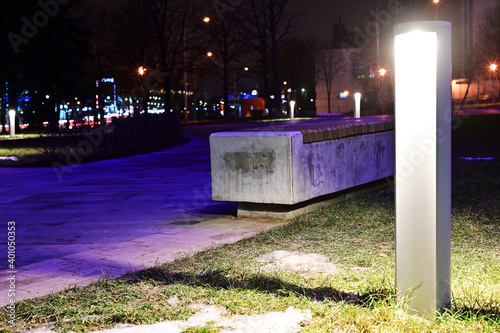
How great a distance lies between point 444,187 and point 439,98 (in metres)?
0.51

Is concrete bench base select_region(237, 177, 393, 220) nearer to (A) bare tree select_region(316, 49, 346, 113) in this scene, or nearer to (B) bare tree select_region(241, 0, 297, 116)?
(B) bare tree select_region(241, 0, 297, 116)

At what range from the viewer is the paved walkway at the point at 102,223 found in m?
5.52

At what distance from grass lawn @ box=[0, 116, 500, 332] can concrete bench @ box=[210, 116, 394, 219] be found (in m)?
0.66

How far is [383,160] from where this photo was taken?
1016cm

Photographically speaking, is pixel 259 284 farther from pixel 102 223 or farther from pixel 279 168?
pixel 102 223

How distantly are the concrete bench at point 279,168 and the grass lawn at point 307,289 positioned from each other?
26.1 inches

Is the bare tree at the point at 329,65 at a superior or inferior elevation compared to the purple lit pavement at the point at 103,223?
superior

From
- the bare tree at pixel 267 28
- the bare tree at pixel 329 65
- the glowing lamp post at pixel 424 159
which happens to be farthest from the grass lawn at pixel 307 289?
the bare tree at pixel 329 65

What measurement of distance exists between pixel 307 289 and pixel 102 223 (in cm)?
417

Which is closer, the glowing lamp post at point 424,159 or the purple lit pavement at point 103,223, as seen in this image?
the glowing lamp post at point 424,159

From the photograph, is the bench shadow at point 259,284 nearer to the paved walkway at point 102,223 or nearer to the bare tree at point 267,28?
the paved walkway at point 102,223

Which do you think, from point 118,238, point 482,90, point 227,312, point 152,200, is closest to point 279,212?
point 118,238

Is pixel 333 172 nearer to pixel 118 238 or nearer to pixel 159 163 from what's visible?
pixel 118 238

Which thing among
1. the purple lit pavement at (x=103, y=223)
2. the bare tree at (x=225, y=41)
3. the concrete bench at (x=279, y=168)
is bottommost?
the purple lit pavement at (x=103, y=223)
